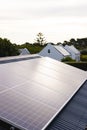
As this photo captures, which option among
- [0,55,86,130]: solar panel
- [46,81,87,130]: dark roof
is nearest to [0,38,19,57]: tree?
[0,55,86,130]: solar panel

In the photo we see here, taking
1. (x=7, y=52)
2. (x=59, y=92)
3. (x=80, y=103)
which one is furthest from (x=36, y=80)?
(x=7, y=52)

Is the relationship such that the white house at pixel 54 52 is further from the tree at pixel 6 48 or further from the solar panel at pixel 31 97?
the solar panel at pixel 31 97

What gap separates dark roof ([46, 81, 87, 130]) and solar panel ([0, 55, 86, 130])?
0.30 metres

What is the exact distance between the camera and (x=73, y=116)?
479 inches

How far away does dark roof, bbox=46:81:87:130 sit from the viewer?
10.7 m

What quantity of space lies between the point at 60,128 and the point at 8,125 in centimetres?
235

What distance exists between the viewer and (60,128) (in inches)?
408

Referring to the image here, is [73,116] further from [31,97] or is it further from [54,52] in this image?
[54,52]

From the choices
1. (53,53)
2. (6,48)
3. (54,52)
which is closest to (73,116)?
(6,48)

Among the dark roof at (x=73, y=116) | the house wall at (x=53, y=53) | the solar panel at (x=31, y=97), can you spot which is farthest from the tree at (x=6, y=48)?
the dark roof at (x=73, y=116)

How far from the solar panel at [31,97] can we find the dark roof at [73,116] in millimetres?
295

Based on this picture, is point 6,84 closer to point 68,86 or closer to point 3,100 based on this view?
point 3,100

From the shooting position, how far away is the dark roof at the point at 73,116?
35.0 feet

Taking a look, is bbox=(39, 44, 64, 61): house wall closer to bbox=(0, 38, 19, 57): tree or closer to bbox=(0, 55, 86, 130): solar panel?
bbox=(0, 38, 19, 57): tree
